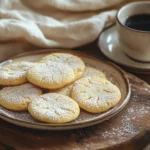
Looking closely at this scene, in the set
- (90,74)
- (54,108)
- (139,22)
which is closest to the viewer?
(54,108)

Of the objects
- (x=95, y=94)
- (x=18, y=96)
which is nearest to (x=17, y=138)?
(x=18, y=96)

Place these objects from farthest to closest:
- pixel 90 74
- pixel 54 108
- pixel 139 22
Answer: pixel 139 22 < pixel 90 74 < pixel 54 108

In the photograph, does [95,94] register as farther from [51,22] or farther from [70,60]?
[51,22]

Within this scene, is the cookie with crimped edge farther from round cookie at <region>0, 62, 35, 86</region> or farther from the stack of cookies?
round cookie at <region>0, 62, 35, 86</region>

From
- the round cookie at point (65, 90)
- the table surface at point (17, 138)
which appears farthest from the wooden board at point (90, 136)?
the round cookie at point (65, 90)

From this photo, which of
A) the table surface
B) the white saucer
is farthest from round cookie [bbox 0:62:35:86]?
the white saucer

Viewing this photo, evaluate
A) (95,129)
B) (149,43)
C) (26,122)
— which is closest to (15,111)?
(26,122)
